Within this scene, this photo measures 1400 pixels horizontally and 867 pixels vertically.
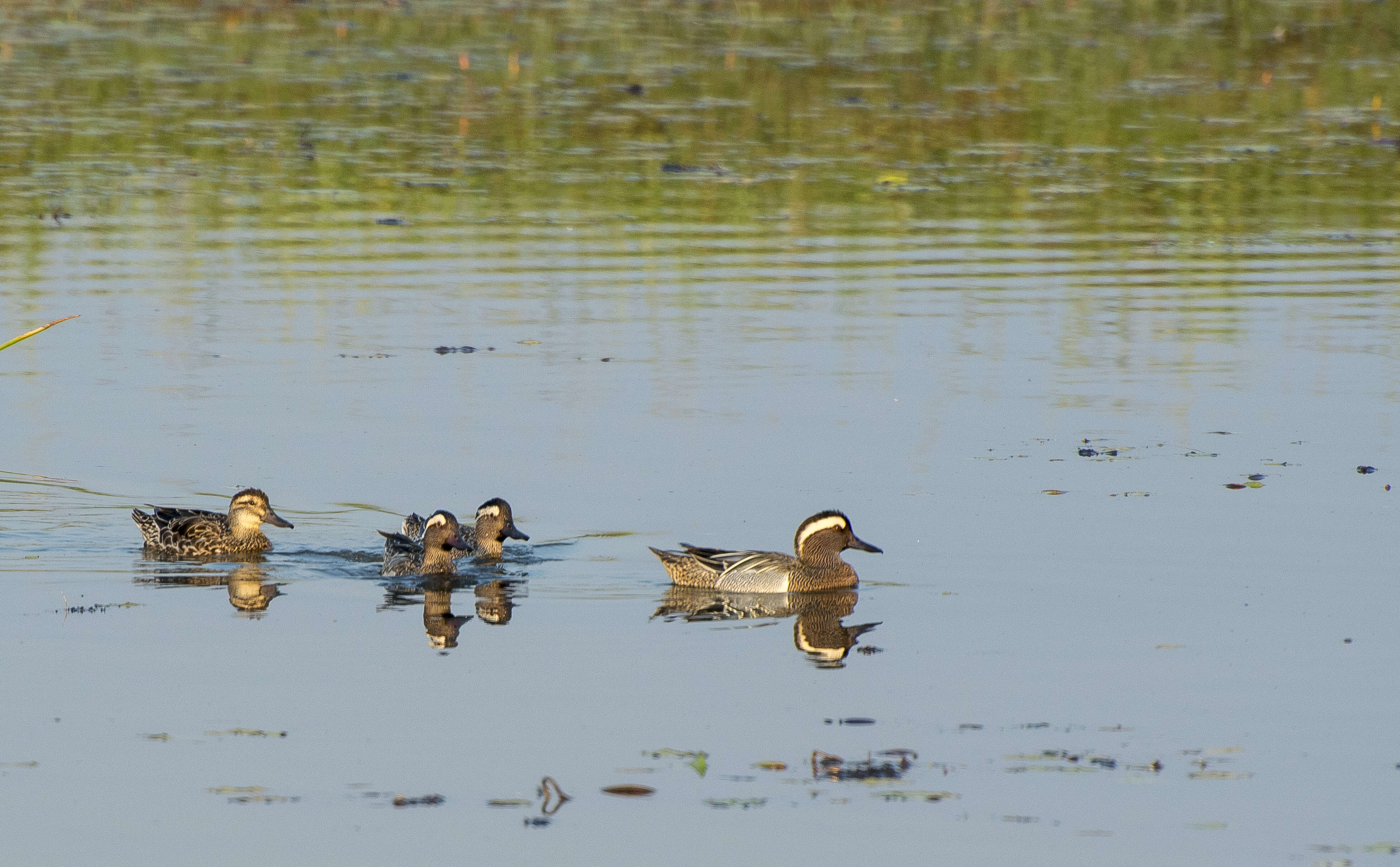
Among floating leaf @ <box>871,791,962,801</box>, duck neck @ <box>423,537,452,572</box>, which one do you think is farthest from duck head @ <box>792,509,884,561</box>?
floating leaf @ <box>871,791,962,801</box>

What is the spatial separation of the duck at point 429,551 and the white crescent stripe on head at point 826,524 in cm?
214

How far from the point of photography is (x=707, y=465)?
14453mm

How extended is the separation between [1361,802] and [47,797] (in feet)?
17.1

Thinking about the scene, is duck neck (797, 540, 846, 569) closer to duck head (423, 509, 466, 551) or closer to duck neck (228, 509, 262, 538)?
duck head (423, 509, 466, 551)

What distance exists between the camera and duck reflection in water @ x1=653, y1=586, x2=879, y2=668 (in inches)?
435

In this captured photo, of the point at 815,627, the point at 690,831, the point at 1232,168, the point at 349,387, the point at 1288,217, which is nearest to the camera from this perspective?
the point at 690,831

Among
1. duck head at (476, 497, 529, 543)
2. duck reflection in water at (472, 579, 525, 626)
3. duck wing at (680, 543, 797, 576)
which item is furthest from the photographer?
duck head at (476, 497, 529, 543)

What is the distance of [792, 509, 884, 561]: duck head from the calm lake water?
387mm

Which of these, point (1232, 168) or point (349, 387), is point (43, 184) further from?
point (1232, 168)

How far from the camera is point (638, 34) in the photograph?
4206 cm

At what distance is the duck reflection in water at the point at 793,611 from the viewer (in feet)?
36.2

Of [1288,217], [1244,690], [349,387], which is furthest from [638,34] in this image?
[1244,690]

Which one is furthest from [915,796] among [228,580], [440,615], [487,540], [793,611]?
[228,580]

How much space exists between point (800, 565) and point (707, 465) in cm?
241
